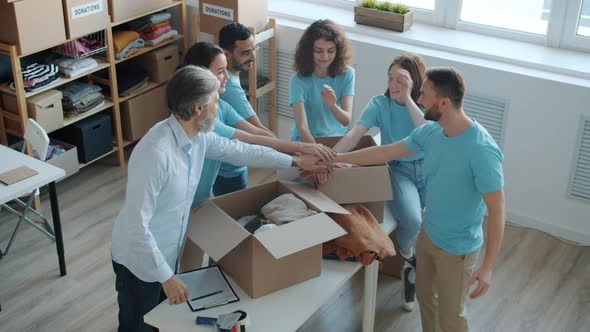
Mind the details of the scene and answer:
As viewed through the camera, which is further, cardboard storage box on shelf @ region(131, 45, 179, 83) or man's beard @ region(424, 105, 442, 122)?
cardboard storage box on shelf @ region(131, 45, 179, 83)

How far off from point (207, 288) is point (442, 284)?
1.03 m

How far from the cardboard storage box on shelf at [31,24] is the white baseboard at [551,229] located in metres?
3.22

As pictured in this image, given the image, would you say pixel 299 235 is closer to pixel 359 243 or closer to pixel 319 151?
pixel 359 243

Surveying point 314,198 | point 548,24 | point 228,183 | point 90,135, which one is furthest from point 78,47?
point 548,24

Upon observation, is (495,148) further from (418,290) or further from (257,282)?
(257,282)

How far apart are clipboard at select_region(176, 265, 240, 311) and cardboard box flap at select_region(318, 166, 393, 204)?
2.12 ft

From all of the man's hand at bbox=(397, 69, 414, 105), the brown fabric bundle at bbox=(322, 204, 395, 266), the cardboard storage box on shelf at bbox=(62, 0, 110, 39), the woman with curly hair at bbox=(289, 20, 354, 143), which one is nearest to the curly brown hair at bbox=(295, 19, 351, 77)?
the woman with curly hair at bbox=(289, 20, 354, 143)

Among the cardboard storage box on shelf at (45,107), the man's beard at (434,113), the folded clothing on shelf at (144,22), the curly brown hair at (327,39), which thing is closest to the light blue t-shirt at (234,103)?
the curly brown hair at (327,39)

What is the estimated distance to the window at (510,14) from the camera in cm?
478

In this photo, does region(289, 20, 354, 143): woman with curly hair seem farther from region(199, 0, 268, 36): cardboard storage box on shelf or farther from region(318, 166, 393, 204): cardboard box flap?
region(199, 0, 268, 36): cardboard storage box on shelf

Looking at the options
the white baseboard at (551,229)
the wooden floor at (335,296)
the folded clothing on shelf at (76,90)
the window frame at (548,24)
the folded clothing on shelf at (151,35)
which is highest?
the window frame at (548,24)

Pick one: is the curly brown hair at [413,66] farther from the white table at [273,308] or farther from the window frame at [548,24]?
the window frame at [548,24]

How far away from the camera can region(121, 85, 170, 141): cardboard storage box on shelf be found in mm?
5180

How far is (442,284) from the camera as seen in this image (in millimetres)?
2959
